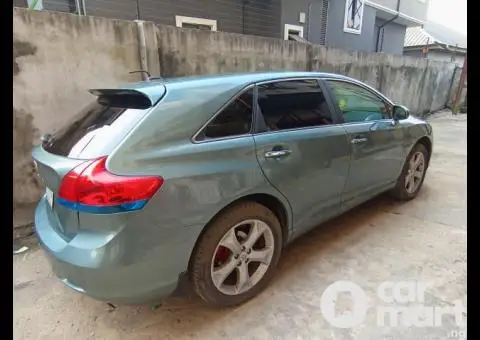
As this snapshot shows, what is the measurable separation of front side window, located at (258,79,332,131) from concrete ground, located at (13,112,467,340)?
3.79 feet

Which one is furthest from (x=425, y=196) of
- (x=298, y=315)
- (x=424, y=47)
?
(x=424, y=47)

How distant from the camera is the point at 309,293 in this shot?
7.41 ft

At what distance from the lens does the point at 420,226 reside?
3178mm

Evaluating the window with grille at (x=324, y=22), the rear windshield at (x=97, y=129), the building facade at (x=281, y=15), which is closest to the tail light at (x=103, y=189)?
the rear windshield at (x=97, y=129)

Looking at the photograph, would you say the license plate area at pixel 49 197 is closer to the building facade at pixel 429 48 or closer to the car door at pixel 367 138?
the car door at pixel 367 138

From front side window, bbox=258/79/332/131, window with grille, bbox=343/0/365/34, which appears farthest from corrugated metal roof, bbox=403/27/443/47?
front side window, bbox=258/79/332/131

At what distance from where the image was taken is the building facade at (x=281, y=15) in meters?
6.47

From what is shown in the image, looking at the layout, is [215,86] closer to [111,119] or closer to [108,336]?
[111,119]

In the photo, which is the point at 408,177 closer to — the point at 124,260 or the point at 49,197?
the point at 124,260

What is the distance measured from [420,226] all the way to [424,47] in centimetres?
1809

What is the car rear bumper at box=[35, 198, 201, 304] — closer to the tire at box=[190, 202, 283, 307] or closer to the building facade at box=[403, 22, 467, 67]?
the tire at box=[190, 202, 283, 307]

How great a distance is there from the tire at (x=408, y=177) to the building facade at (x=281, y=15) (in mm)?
5944

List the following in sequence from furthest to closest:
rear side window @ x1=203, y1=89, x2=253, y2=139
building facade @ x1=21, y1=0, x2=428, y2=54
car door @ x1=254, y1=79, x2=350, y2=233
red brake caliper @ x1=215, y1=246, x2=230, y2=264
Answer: building facade @ x1=21, y1=0, x2=428, y2=54 → car door @ x1=254, y1=79, x2=350, y2=233 → red brake caliper @ x1=215, y1=246, x2=230, y2=264 → rear side window @ x1=203, y1=89, x2=253, y2=139

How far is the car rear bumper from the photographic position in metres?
1.59
